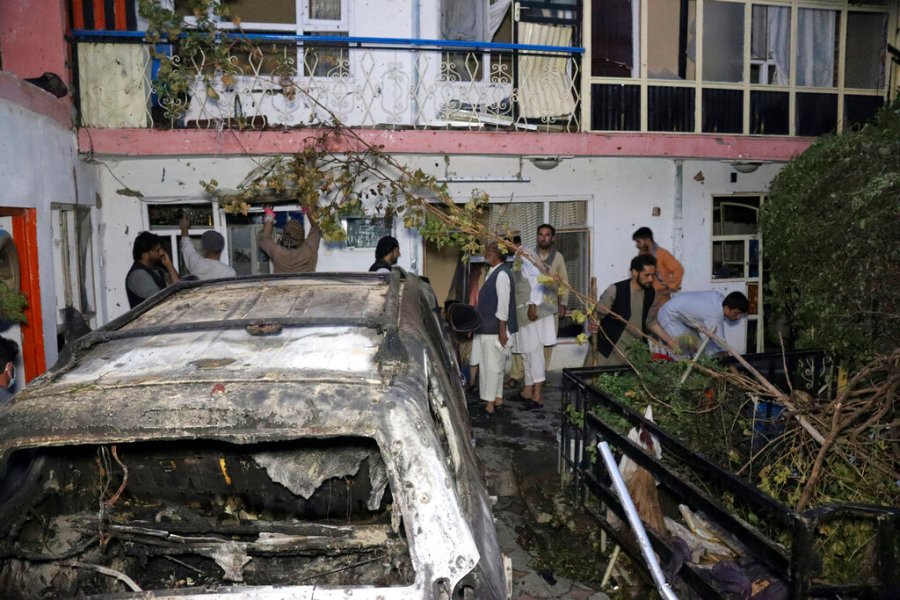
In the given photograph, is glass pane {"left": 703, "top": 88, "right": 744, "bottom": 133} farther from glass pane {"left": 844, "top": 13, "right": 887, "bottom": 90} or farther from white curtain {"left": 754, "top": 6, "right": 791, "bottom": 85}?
glass pane {"left": 844, "top": 13, "right": 887, "bottom": 90}

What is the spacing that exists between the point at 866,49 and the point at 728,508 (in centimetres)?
973

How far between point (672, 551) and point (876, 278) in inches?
142

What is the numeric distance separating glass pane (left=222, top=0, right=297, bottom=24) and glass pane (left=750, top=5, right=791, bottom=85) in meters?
6.19

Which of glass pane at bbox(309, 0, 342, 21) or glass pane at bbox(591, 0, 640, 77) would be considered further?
glass pane at bbox(591, 0, 640, 77)

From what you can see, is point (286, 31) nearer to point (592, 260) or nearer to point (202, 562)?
point (592, 260)

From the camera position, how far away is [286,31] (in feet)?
29.1

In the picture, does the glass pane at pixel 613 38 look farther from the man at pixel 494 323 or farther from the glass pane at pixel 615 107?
the man at pixel 494 323

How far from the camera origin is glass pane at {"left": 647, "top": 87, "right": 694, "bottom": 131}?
378 inches

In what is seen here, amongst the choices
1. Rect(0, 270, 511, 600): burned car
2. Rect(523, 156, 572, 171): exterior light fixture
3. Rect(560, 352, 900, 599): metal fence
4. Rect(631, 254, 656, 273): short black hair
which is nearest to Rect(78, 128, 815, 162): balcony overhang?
Rect(523, 156, 572, 171): exterior light fixture

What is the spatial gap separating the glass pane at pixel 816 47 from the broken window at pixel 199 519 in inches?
388

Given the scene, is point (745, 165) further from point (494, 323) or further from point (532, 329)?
point (494, 323)

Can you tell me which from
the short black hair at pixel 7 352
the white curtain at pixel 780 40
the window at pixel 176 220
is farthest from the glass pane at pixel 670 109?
the short black hair at pixel 7 352

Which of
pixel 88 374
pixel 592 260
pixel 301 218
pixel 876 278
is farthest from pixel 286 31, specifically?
pixel 88 374

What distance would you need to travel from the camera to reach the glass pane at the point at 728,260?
10.5 metres
